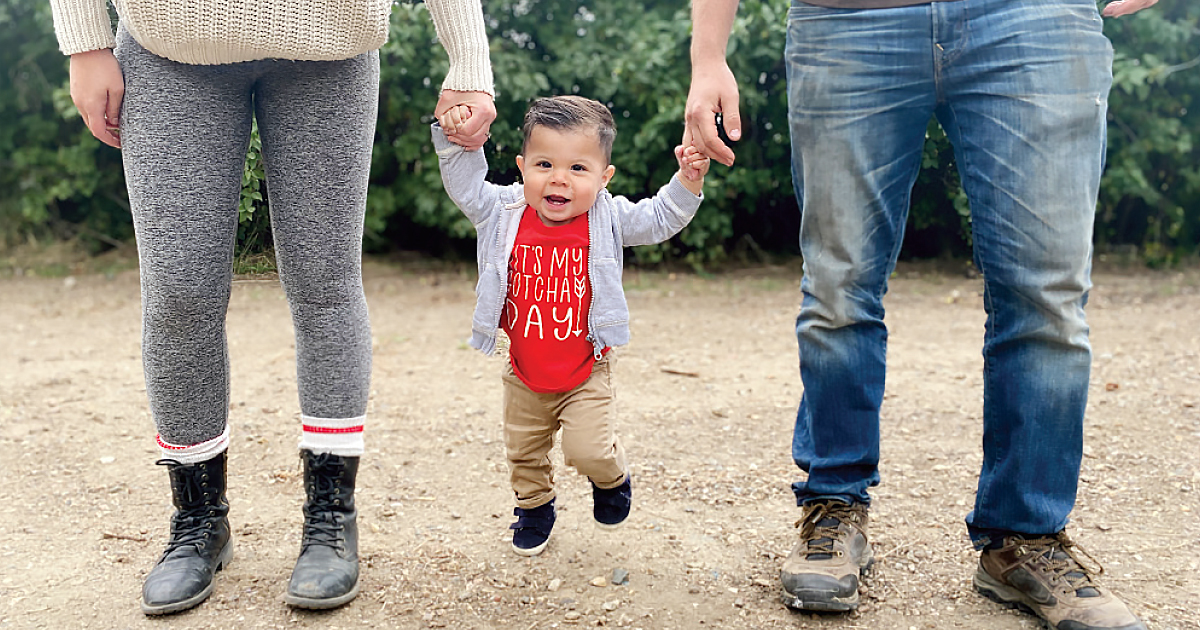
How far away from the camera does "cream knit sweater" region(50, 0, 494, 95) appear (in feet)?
6.22

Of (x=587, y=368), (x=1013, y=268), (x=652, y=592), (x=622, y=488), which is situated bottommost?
(x=652, y=592)

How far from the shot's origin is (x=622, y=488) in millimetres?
2557

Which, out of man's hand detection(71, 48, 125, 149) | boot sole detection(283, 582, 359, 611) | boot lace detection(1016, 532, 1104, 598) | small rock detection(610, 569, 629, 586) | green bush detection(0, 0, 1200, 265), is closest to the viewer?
man's hand detection(71, 48, 125, 149)

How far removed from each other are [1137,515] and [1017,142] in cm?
139

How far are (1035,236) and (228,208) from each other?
1624mm

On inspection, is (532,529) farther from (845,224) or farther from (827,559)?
(845,224)

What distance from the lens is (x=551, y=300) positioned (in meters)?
2.32

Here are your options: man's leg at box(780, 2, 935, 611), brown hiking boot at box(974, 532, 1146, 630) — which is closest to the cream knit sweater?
man's leg at box(780, 2, 935, 611)

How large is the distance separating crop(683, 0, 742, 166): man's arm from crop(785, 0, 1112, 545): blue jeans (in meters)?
0.16

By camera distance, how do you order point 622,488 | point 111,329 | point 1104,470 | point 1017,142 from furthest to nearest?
point 111,329, point 1104,470, point 622,488, point 1017,142

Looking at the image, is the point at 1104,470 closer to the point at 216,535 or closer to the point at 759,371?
the point at 759,371

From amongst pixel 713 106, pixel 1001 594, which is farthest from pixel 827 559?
pixel 713 106

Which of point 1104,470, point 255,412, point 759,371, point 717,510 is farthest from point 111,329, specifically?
point 1104,470

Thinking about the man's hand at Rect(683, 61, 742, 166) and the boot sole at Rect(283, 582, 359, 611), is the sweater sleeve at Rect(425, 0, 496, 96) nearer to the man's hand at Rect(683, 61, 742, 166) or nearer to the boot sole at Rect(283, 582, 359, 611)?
the man's hand at Rect(683, 61, 742, 166)
